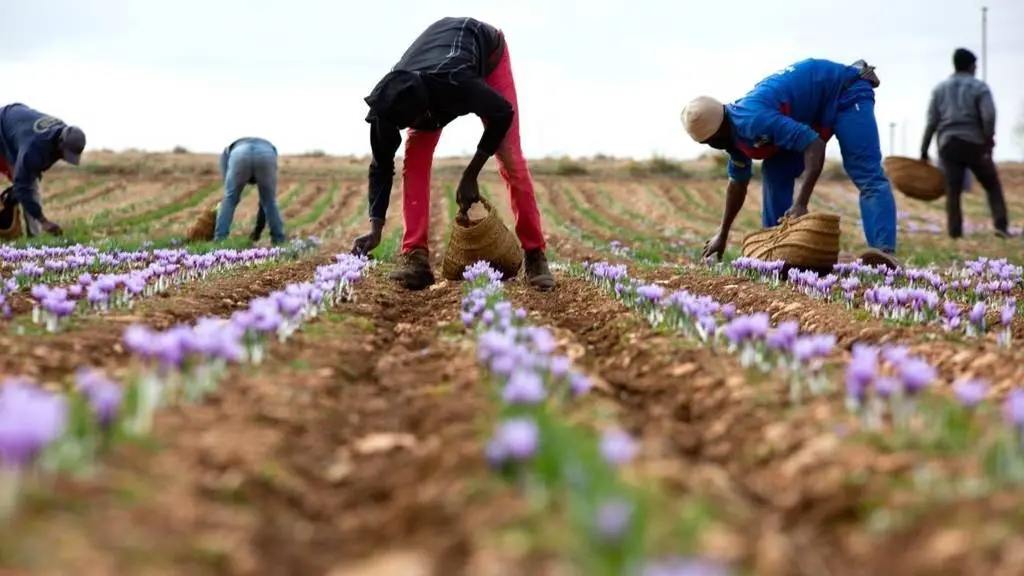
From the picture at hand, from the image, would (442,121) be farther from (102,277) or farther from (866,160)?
(866,160)

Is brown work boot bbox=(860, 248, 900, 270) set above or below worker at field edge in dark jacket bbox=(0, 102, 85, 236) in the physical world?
below

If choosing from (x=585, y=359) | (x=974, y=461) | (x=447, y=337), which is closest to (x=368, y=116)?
(x=447, y=337)

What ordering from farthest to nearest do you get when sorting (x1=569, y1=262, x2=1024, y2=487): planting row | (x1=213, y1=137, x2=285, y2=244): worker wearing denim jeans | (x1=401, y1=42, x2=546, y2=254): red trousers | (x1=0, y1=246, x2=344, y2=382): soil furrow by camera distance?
(x1=213, y1=137, x2=285, y2=244): worker wearing denim jeans < (x1=401, y1=42, x2=546, y2=254): red trousers < (x1=0, y1=246, x2=344, y2=382): soil furrow < (x1=569, y1=262, x2=1024, y2=487): planting row

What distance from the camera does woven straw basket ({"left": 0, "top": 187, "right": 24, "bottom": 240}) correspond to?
12.7 metres

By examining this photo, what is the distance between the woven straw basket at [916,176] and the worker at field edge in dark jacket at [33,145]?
11965 millimetres

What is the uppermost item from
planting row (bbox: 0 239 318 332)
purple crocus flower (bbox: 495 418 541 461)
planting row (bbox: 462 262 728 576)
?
planting row (bbox: 0 239 318 332)

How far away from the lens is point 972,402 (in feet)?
8.29

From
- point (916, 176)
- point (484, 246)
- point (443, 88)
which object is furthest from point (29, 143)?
point (916, 176)

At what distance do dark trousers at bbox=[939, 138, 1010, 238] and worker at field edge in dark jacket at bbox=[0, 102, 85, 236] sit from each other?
1321 centimetres

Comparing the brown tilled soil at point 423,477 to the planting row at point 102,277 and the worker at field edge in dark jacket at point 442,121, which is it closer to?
the planting row at point 102,277

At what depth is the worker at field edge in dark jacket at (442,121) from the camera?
20.6 feet

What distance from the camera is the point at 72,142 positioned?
11586 mm

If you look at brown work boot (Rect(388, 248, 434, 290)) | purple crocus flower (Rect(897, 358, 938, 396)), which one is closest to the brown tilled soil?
purple crocus flower (Rect(897, 358, 938, 396))

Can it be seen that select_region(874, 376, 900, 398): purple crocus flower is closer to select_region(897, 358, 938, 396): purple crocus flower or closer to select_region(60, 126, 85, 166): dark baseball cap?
select_region(897, 358, 938, 396): purple crocus flower
